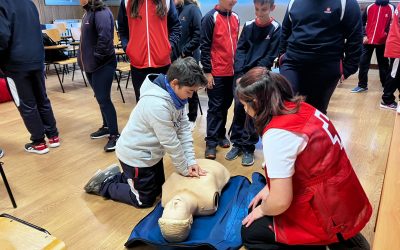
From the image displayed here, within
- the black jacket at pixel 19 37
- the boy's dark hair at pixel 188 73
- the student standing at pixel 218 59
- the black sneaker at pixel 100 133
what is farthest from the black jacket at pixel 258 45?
the black jacket at pixel 19 37

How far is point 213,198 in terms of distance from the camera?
1.61 metres

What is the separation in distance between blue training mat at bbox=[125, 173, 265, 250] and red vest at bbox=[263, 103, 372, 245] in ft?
1.24

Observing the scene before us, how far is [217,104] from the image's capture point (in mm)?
2441

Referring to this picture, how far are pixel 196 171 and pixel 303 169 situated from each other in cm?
71

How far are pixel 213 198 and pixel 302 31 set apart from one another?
1.12 m

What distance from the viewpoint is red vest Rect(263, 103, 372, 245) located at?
113cm

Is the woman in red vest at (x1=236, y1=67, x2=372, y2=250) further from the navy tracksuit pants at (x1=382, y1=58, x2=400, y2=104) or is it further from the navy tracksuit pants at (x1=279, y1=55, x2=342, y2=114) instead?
the navy tracksuit pants at (x1=382, y1=58, x2=400, y2=104)

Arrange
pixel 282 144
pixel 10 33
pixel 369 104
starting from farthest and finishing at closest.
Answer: pixel 369 104 < pixel 10 33 < pixel 282 144

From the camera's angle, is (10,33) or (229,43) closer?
(10,33)

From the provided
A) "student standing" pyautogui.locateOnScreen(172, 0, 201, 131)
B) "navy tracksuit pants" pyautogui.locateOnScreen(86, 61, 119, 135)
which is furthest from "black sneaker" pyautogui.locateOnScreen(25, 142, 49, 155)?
"student standing" pyautogui.locateOnScreen(172, 0, 201, 131)

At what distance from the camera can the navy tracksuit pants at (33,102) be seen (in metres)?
2.36

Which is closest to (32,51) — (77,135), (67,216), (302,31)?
(77,135)

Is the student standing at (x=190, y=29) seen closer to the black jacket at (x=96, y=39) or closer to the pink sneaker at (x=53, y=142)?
the black jacket at (x=96, y=39)

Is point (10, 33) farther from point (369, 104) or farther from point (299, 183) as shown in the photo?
point (369, 104)
